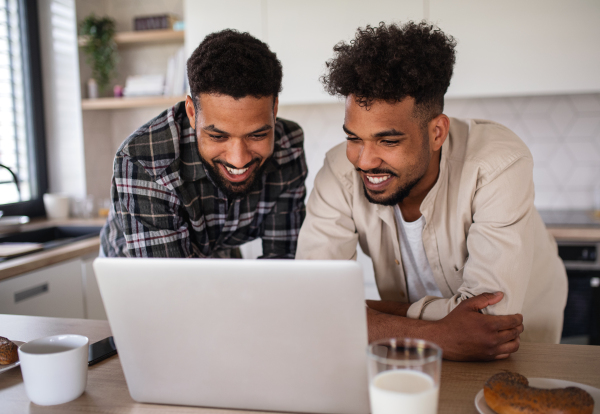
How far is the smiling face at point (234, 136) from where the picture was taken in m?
1.41

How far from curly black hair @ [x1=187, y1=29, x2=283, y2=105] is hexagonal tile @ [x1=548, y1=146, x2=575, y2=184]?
6.90 feet

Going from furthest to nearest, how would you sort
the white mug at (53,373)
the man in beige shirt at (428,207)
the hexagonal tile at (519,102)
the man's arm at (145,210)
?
the hexagonal tile at (519,102) → the man's arm at (145,210) → the man in beige shirt at (428,207) → the white mug at (53,373)

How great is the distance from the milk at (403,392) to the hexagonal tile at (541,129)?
2.66m

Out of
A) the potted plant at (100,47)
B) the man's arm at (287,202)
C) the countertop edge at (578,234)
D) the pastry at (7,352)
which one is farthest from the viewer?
the potted plant at (100,47)

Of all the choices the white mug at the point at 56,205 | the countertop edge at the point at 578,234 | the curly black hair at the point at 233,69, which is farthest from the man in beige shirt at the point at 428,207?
the white mug at the point at 56,205

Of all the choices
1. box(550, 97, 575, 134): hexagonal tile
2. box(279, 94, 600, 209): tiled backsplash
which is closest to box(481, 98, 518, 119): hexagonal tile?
box(279, 94, 600, 209): tiled backsplash

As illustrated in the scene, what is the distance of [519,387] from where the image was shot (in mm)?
764

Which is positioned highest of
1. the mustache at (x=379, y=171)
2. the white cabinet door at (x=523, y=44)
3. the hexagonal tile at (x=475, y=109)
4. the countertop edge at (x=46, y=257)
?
the white cabinet door at (x=523, y=44)

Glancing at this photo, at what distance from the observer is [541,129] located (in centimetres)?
296

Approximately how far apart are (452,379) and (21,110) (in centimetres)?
307

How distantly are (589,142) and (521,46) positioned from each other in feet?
2.45

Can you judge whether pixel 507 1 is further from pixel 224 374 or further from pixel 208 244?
pixel 224 374

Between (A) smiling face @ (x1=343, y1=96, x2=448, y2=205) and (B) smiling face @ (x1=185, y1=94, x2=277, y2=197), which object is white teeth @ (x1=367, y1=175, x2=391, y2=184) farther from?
(B) smiling face @ (x1=185, y1=94, x2=277, y2=197)

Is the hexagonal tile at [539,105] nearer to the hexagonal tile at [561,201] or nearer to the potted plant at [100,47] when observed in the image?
the hexagonal tile at [561,201]
